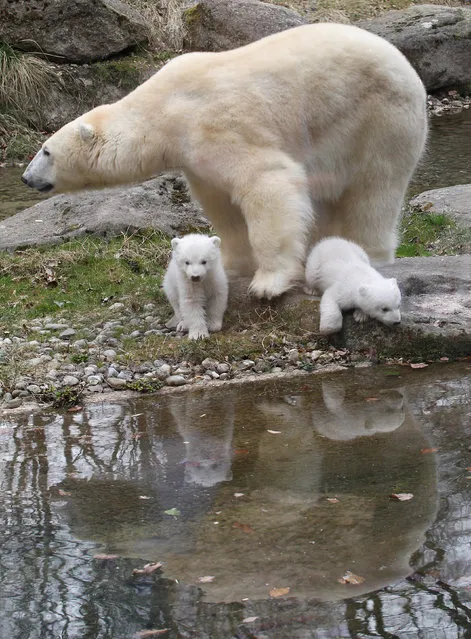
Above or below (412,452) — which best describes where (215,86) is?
above

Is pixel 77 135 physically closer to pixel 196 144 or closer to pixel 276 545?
pixel 196 144

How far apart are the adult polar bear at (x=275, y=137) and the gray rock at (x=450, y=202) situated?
2456 mm

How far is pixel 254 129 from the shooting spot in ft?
20.9

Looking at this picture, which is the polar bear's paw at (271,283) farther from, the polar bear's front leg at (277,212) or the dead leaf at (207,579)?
the dead leaf at (207,579)

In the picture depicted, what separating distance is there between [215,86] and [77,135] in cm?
104

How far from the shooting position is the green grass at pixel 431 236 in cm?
870

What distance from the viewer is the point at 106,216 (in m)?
9.06

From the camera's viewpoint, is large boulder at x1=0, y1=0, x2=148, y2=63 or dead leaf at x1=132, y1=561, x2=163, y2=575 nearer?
dead leaf at x1=132, y1=561, x2=163, y2=575

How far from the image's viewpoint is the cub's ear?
6766 mm

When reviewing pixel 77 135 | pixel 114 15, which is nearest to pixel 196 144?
pixel 77 135

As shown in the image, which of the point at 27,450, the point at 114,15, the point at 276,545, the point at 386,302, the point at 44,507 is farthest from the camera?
the point at 114,15

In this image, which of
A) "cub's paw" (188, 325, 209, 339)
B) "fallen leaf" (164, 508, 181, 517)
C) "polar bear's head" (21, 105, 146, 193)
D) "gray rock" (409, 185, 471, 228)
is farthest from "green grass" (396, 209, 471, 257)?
"fallen leaf" (164, 508, 181, 517)

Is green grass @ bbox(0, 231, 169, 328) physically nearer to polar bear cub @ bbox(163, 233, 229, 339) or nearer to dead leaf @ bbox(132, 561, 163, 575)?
polar bear cub @ bbox(163, 233, 229, 339)

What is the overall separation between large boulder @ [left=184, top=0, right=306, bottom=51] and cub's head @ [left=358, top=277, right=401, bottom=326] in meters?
10.3
